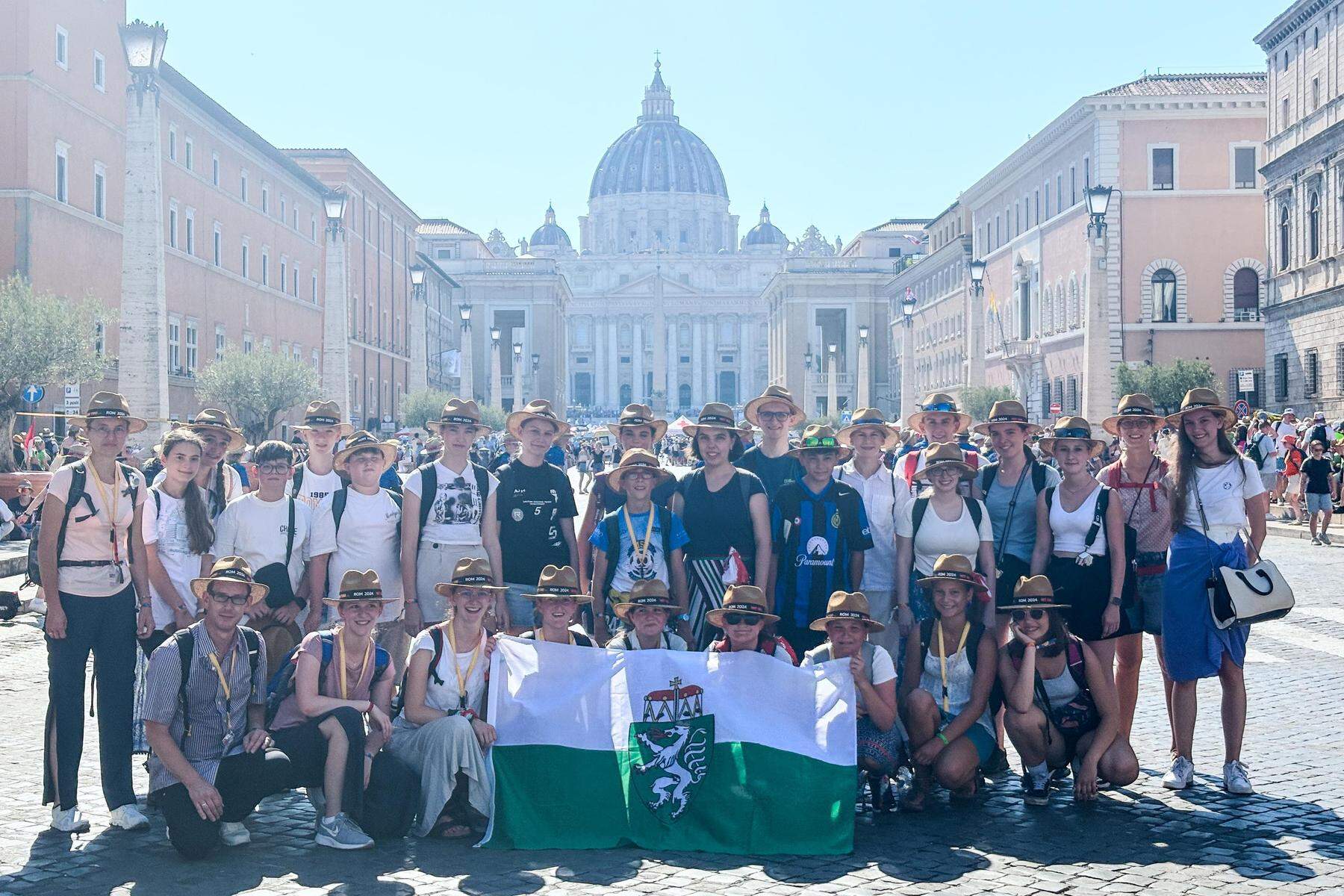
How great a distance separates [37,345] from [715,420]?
20.8 metres

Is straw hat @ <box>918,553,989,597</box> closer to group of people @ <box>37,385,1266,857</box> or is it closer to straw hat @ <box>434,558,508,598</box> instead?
group of people @ <box>37,385,1266,857</box>

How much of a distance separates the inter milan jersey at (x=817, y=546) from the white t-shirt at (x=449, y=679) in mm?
1628

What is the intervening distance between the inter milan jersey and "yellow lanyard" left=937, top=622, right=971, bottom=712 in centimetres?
67

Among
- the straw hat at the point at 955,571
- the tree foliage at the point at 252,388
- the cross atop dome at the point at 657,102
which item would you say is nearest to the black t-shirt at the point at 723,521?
the straw hat at the point at 955,571

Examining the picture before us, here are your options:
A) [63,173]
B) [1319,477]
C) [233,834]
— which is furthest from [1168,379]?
[233,834]

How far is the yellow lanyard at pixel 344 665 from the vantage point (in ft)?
21.0

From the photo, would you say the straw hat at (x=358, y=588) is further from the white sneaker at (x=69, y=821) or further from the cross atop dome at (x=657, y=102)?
the cross atop dome at (x=657, y=102)

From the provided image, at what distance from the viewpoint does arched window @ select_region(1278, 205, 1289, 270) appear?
123 ft

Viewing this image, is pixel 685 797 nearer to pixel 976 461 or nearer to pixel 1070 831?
pixel 1070 831

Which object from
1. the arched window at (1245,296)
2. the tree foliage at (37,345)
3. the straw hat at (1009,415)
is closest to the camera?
the straw hat at (1009,415)

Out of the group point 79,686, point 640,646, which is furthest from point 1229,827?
point 79,686

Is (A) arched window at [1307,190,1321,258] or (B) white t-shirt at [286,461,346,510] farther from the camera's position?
(A) arched window at [1307,190,1321,258]

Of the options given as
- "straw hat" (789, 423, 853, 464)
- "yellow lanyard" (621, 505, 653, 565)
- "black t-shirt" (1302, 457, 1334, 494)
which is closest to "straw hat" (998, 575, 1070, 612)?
"straw hat" (789, 423, 853, 464)

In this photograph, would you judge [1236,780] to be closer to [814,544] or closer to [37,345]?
[814,544]
